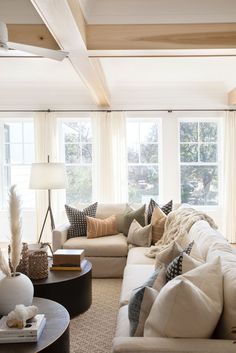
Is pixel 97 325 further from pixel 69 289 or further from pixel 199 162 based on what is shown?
Result: pixel 199 162

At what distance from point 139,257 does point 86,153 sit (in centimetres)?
287

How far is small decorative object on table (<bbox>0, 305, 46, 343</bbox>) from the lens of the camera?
1772 mm

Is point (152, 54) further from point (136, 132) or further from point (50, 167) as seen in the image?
point (136, 132)

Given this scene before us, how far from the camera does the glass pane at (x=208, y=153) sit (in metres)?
5.96

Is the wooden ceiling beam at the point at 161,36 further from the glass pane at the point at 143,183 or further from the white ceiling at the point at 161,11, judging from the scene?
the glass pane at the point at 143,183

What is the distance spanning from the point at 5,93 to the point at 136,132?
94.7 inches

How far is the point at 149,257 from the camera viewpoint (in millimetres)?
3561

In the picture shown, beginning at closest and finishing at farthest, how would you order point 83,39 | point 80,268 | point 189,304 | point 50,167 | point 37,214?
point 189,304
point 83,39
point 80,268
point 50,167
point 37,214

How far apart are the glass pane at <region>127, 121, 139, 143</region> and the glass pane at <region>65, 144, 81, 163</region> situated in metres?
0.95

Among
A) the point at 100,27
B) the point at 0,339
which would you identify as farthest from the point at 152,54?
the point at 0,339

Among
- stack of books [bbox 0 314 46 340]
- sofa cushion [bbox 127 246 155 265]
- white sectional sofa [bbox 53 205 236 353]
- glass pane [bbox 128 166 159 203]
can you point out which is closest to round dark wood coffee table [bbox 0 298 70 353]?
stack of books [bbox 0 314 46 340]

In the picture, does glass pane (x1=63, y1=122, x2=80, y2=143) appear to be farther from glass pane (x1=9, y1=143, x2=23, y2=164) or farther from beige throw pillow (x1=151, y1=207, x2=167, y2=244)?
beige throw pillow (x1=151, y1=207, x2=167, y2=244)

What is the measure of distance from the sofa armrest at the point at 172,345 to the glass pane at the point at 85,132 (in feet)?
15.6

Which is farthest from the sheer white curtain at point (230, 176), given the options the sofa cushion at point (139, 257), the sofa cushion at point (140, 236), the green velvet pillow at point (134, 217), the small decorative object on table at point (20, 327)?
the small decorative object on table at point (20, 327)
